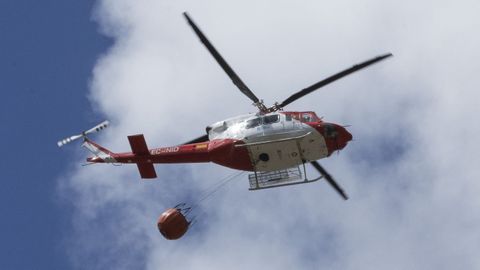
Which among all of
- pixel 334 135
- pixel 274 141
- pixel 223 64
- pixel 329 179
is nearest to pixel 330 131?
pixel 334 135

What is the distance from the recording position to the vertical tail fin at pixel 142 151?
32.9 m

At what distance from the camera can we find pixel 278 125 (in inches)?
1203

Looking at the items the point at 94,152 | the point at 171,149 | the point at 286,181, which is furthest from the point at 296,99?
the point at 94,152

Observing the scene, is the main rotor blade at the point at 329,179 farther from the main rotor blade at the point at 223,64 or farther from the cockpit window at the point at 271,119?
the main rotor blade at the point at 223,64

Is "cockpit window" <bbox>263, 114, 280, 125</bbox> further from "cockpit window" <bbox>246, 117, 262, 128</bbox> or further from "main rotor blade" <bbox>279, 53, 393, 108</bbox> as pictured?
"main rotor blade" <bbox>279, 53, 393, 108</bbox>

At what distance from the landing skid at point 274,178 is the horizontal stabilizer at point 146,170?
5.10 meters

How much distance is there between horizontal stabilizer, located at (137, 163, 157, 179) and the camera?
33312mm

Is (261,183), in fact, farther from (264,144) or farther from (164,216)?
(164,216)

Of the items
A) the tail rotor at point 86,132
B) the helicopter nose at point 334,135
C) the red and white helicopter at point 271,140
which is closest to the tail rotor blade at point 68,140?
the tail rotor at point 86,132

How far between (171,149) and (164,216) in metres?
3.73

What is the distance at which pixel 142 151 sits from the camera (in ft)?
109

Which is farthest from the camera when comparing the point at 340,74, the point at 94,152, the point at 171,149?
the point at 94,152

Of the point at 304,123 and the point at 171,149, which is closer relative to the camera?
the point at 304,123

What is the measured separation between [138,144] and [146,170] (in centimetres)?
132
